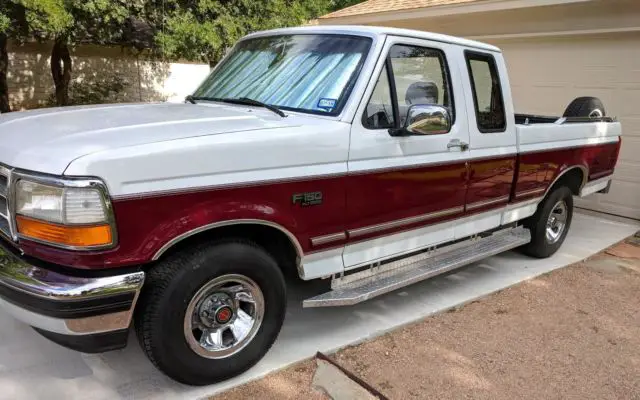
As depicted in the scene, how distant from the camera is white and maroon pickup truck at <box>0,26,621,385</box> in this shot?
264 centimetres

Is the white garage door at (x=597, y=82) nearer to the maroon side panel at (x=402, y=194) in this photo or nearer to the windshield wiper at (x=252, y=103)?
the maroon side panel at (x=402, y=194)

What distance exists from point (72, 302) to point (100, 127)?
96cm

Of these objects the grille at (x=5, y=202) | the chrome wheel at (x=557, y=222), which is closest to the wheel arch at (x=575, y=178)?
the chrome wheel at (x=557, y=222)

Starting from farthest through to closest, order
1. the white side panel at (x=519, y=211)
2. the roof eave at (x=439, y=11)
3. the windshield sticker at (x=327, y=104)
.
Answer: the roof eave at (x=439, y=11) < the white side panel at (x=519, y=211) < the windshield sticker at (x=327, y=104)

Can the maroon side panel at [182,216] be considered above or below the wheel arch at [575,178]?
above

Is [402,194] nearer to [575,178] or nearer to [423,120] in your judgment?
[423,120]

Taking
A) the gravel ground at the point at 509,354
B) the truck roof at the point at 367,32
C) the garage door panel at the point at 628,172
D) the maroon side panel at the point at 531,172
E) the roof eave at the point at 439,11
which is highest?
the roof eave at the point at 439,11

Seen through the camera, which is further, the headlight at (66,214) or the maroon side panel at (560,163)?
the maroon side panel at (560,163)

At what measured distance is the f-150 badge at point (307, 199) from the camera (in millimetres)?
3271

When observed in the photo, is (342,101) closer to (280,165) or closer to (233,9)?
(280,165)

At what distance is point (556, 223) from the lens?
20.1ft

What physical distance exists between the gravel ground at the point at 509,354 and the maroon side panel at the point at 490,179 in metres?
0.92

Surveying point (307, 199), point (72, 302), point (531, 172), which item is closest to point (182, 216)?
point (72, 302)

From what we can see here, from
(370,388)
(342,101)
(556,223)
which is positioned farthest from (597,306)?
(342,101)
